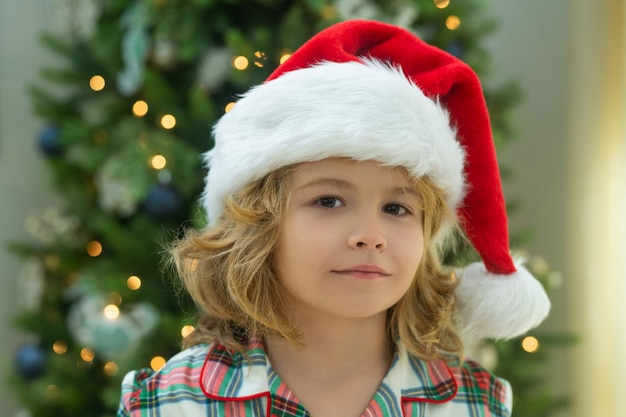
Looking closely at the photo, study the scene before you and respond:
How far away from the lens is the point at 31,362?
2.02 meters

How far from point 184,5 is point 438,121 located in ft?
3.16

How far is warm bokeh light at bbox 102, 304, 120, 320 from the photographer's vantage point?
1760 mm

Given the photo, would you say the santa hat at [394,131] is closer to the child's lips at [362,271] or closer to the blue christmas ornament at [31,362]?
the child's lips at [362,271]

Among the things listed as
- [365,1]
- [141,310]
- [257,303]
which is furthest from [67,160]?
[257,303]

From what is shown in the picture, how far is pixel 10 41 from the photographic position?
2.32 metres

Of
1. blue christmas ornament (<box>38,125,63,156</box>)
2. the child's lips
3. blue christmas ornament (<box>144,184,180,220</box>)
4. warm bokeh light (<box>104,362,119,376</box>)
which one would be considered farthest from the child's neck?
blue christmas ornament (<box>38,125,63,156</box>)

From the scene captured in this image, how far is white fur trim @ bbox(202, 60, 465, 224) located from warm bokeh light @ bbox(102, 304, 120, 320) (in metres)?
0.84

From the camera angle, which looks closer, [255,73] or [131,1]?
[255,73]

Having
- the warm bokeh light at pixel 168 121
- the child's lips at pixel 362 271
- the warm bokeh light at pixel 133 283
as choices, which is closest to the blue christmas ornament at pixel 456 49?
the warm bokeh light at pixel 168 121

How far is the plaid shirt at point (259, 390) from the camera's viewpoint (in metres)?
1.01

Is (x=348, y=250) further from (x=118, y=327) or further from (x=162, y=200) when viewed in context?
(x=118, y=327)

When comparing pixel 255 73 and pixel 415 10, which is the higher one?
pixel 415 10

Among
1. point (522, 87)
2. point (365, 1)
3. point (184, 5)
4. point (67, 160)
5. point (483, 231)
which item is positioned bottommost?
point (483, 231)

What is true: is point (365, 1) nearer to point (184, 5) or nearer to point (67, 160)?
point (184, 5)
